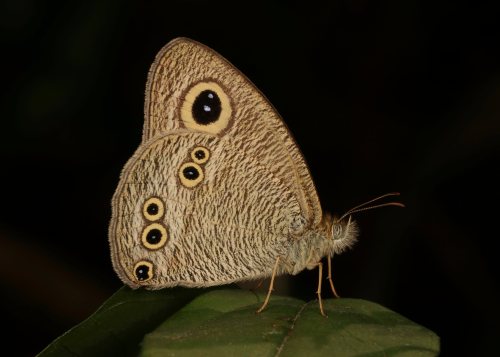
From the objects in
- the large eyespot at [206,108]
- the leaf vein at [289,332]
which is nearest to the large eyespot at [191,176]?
the large eyespot at [206,108]

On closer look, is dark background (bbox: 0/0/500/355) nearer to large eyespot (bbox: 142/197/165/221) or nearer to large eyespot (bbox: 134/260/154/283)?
large eyespot (bbox: 142/197/165/221)

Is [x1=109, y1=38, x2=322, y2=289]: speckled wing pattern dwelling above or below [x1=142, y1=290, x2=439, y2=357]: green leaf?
above

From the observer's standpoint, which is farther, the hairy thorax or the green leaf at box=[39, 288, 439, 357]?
the hairy thorax

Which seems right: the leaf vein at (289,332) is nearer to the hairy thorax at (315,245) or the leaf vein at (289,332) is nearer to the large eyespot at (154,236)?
the hairy thorax at (315,245)

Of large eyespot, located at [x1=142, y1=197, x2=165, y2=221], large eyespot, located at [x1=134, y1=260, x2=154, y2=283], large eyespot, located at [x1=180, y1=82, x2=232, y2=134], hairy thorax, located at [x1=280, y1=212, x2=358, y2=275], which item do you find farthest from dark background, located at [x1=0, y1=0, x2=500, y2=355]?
large eyespot, located at [x1=134, y1=260, x2=154, y2=283]

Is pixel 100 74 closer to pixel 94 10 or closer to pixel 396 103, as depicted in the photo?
pixel 94 10

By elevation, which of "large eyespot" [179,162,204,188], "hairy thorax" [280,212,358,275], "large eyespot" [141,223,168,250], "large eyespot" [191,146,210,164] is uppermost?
"large eyespot" [191,146,210,164]

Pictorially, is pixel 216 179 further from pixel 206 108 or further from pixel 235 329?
pixel 235 329
